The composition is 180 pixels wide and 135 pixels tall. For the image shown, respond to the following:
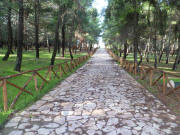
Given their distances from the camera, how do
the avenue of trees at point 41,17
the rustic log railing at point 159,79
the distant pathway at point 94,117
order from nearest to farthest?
the distant pathway at point 94,117 → the rustic log railing at point 159,79 → the avenue of trees at point 41,17

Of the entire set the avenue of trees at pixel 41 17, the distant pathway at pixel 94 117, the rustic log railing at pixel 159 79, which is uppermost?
the avenue of trees at pixel 41 17

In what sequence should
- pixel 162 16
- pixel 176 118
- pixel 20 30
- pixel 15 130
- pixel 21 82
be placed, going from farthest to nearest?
1. pixel 162 16
2. pixel 20 30
3. pixel 21 82
4. pixel 176 118
5. pixel 15 130

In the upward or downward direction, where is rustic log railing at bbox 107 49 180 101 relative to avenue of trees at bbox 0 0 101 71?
downward

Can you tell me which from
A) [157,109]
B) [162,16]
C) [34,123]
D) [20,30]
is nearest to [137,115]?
[157,109]

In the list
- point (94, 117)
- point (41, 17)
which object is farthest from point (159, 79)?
point (41, 17)

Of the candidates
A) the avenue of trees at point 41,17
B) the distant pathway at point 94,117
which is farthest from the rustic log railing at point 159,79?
the avenue of trees at point 41,17

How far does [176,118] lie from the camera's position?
14.8ft

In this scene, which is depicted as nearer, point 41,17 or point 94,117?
point 94,117

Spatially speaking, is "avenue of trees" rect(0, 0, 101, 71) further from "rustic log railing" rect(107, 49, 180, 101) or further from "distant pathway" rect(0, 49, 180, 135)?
"rustic log railing" rect(107, 49, 180, 101)

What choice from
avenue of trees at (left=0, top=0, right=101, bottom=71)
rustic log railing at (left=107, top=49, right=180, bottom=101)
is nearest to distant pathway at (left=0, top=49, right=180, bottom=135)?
rustic log railing at (left=107, top=49, right=180, bottom=101)

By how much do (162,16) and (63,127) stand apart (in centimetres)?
1238

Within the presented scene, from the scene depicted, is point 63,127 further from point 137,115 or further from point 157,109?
point 157,109

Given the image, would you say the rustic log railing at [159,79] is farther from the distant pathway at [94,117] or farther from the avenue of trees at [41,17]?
the avenue of trees at [41,17]

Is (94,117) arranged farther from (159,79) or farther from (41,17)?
(41,17)
